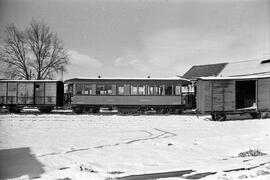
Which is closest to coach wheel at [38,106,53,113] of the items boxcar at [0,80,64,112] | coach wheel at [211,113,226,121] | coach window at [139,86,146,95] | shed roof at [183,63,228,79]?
boxcar at [0,80,64,112]

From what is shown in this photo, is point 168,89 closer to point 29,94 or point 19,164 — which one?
point 29,94

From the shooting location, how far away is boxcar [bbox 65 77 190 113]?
20797 mm

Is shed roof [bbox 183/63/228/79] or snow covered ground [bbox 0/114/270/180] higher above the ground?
shed roof [bbox 183/63/228/79]

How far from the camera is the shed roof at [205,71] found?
44531 millimetres

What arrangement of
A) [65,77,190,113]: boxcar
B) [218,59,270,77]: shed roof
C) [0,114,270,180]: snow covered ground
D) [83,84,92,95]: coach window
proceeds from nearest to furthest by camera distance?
[0,114,270,180]: snow covered ground → [65,77,190,113]: boxcar → [83,84,92,95]: coach window → [218,59,270,77]: shed roof

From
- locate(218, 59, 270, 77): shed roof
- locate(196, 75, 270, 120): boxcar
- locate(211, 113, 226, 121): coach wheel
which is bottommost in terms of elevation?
locate(211, 113, 226, 121): coach wheel

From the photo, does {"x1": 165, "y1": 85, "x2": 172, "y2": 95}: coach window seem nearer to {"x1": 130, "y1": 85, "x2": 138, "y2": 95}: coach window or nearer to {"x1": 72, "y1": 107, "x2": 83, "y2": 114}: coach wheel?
{"x1": 130, "y1": 85, "x2": 138, "y2": 95}: coach window

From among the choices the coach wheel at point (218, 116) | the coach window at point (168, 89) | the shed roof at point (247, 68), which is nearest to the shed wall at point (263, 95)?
the coach wheel at point (218, 116)

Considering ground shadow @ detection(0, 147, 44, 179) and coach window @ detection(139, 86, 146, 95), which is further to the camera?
coach window @ detection(139, 86, 146, 95)

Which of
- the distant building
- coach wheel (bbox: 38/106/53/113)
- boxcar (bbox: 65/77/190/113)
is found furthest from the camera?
the distant building

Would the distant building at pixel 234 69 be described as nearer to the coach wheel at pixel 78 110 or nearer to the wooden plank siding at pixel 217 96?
the wooden plank siding at pixel 217 96

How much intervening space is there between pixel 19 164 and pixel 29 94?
1709cm

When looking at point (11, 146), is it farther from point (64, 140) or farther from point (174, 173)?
point (174, 173)

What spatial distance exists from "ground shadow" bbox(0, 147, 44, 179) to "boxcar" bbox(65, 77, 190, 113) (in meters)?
13.4
